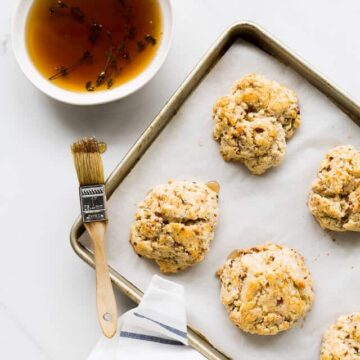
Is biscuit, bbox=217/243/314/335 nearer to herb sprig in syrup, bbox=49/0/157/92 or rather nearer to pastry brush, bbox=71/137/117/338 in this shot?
pastry brush, bbox=71/137/117/338

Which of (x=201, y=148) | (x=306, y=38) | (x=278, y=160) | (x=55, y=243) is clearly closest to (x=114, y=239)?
(x=55, y=243)

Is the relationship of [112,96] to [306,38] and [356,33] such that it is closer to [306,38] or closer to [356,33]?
[306,38]

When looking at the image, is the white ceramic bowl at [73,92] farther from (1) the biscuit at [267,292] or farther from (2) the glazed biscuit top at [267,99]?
(1) the biscuit at [267,292]

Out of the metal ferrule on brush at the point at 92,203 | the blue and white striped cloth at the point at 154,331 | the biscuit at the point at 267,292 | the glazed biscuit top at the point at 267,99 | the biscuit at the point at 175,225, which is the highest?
the metal ferrule on brush at the point at 92,203

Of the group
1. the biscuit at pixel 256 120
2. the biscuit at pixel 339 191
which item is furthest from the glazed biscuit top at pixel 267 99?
the biscuit at pixel 339 191

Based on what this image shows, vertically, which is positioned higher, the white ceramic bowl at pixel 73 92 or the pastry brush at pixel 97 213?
the white ceramic bowl at pixel 73 92
